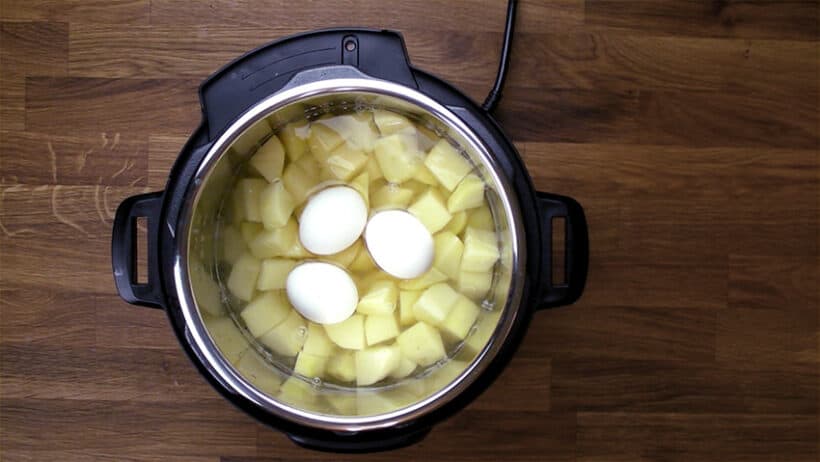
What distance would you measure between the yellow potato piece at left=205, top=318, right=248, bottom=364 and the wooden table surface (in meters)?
0.18

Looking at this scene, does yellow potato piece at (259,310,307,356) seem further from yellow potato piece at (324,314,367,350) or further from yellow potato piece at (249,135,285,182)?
yellow potato piece at (249,135,285,182)

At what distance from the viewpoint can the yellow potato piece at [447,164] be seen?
2.44 ft

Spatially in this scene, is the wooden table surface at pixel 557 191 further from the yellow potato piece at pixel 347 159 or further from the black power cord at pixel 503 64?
the yellow potato piece at pixel 347 159

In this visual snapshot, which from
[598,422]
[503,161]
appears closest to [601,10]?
[503,161]

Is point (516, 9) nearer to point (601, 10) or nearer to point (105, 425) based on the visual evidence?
point (601, 10)

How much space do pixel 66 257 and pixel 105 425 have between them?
8.3 inches

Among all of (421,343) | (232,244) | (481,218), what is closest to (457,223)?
(481,218)

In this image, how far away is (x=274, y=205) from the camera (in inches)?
29.6

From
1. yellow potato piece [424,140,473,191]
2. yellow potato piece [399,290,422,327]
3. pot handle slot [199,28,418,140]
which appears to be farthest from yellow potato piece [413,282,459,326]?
pot handle slot [199,28,418,140]

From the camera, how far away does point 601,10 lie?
2.97ft

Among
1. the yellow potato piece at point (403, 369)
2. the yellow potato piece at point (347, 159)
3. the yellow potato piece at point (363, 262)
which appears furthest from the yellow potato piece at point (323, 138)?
the yellow potato piece at point (403, 369)

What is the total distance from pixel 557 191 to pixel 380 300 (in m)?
0.27

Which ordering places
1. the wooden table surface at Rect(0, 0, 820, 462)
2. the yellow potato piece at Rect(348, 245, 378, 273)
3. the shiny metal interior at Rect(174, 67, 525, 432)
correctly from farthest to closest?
1. the wooden table surface at Rect(0, 0, 820, 462)
2. the yellow potato piece at Rect(348, 245, 378, 273)
3. the shiny metal interior at Rect(174, 67, 525, 432)

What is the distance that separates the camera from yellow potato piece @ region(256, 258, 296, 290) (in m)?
0.76
